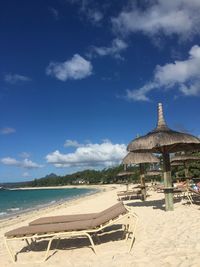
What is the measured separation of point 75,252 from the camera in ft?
19.2

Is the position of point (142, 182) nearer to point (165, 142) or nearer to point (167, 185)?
point (167, 185)

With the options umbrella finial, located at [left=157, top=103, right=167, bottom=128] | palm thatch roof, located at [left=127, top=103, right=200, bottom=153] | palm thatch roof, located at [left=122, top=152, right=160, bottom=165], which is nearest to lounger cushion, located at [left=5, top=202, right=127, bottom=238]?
palm thatch roof, located at [left=127, top=103, right=200, bottom=153]

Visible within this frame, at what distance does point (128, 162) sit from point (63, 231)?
896 cm

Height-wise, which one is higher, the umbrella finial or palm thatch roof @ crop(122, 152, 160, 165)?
the umbrella finial

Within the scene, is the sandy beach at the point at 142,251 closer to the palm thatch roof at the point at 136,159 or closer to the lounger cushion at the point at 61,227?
the lounger cushion at the point at 61,227

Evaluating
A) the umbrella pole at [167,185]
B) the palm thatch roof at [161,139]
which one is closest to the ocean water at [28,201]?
the umbrella pole at [167,185]

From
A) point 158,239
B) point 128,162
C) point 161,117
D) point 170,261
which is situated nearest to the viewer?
point 170,261

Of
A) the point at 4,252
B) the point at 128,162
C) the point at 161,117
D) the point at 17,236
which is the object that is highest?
the point at 161,117

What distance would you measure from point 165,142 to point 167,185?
5.22 ft

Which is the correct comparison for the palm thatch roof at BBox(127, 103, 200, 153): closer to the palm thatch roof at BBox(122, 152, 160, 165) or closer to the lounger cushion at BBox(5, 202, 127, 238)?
the lounger cushion at BBox(5, 202, 127, 238)

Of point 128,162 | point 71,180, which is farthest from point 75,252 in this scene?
point 71,180

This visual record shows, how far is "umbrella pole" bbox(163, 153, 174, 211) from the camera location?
9.73 m

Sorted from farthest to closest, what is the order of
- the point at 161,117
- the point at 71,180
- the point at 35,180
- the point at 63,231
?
1. the point at 35,180
2. the point at 71,180
3. the point at 161,117
4. the point at 63,231

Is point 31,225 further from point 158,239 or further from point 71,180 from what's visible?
point 71,180
